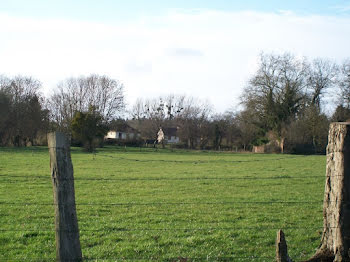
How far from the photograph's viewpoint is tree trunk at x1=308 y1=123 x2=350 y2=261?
4.73 meters

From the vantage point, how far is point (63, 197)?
4.24 meters

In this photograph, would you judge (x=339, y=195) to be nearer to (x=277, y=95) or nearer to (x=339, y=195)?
(x=339, y=195)

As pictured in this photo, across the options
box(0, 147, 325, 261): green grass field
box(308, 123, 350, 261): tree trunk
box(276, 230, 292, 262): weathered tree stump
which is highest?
box(308, 123, 350, 261): tree trunk

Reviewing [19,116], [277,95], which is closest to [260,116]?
[277,95]

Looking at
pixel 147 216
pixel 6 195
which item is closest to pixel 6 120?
pixel 6 195

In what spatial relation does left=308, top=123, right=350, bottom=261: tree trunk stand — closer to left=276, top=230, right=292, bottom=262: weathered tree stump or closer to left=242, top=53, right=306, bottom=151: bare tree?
left=276, top=230, right=292, bottom=262: weathered tree stump

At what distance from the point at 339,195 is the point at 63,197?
3183mm

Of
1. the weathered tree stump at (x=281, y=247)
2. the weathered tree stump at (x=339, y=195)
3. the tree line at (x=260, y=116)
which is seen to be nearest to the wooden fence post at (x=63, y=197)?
the weathered tree stump at (x=281, y=247)

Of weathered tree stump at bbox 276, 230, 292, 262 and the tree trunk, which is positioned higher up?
the tree trunk

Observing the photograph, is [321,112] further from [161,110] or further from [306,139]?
[161,110]

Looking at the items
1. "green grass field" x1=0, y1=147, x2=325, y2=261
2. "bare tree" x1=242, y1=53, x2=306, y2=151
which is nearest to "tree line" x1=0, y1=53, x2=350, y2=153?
"bare tree" x1=242, y1=53, x2=306, y2=151

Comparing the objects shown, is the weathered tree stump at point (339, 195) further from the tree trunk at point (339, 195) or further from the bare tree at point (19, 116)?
the bare tree at point (19, 116)

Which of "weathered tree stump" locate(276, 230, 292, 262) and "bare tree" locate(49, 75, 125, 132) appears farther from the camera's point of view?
"bare tree" locate(49, 75, 125, 132)

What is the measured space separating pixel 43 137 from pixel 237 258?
196 feet
